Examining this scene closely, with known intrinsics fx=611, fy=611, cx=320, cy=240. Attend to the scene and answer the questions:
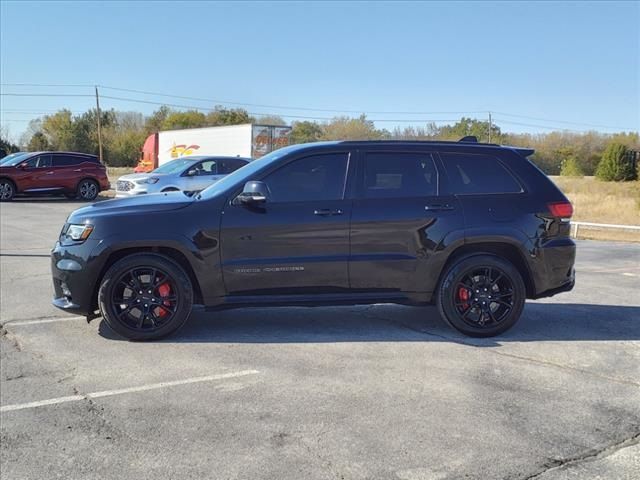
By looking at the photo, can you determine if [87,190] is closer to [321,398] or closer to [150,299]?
[150,299]

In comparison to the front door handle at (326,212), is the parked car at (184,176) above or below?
above

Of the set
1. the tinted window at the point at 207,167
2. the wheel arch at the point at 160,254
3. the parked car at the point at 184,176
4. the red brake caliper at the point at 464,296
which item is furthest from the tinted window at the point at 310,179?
the tinted window at the point at 207,167

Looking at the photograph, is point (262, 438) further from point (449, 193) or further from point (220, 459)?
point (449, 193)

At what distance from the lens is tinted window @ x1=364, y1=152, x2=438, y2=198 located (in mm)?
5750

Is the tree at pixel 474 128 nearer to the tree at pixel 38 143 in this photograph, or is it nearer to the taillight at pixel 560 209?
the tree at pixel 38 143

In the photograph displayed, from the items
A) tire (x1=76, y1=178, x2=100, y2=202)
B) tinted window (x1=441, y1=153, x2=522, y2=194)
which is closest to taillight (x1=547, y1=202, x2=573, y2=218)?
tinted window (x1=441, y1=153, x2=522, y2=194)

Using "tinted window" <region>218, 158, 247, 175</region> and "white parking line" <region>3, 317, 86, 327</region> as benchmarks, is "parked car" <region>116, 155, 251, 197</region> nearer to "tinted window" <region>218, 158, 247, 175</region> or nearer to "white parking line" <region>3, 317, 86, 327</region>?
"tinted window" <region>218, 158, 247, 175</region>

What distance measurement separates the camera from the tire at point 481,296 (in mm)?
5770

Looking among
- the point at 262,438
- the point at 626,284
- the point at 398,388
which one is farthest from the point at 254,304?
the point at 626,284

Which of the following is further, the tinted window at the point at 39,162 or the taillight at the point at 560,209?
the tinted window at the point at 39,162

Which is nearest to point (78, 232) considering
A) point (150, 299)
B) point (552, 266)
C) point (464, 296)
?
Answer: point (150, 299)

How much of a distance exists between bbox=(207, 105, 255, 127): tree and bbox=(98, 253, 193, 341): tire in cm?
7832

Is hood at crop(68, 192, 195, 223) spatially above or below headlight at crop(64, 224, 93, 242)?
above

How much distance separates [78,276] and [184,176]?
1210 centimetres
